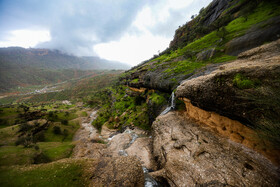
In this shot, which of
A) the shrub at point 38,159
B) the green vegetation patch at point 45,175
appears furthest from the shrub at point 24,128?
the green vegetation patch at point 45,175

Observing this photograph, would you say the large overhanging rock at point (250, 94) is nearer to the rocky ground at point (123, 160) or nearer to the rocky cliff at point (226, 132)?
the rocky cliff at point (226, 132)

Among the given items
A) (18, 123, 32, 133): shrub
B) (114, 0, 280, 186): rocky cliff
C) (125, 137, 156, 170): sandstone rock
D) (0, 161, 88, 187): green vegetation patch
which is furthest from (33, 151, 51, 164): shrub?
(18, 123, 32, 133): shrub

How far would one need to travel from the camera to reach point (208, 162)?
8.65 m

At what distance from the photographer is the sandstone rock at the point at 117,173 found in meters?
9.01

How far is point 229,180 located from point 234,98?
20.7 feet

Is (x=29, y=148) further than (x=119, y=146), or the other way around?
(x=119, y=146)

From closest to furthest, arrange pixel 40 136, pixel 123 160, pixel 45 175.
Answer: pixel 45 175 → pixel 123 160 → pixel 40 136

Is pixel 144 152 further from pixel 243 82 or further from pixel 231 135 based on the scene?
pixel 243 82

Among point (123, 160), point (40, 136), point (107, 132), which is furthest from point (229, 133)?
point (40, 136)

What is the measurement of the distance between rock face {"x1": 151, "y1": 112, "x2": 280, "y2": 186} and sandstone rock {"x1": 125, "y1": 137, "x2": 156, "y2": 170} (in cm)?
195

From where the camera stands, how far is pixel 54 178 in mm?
8820

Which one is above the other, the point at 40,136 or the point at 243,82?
the point at 243,82

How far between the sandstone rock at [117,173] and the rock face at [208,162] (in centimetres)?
→ 226

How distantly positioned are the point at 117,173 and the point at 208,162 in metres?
8.58
